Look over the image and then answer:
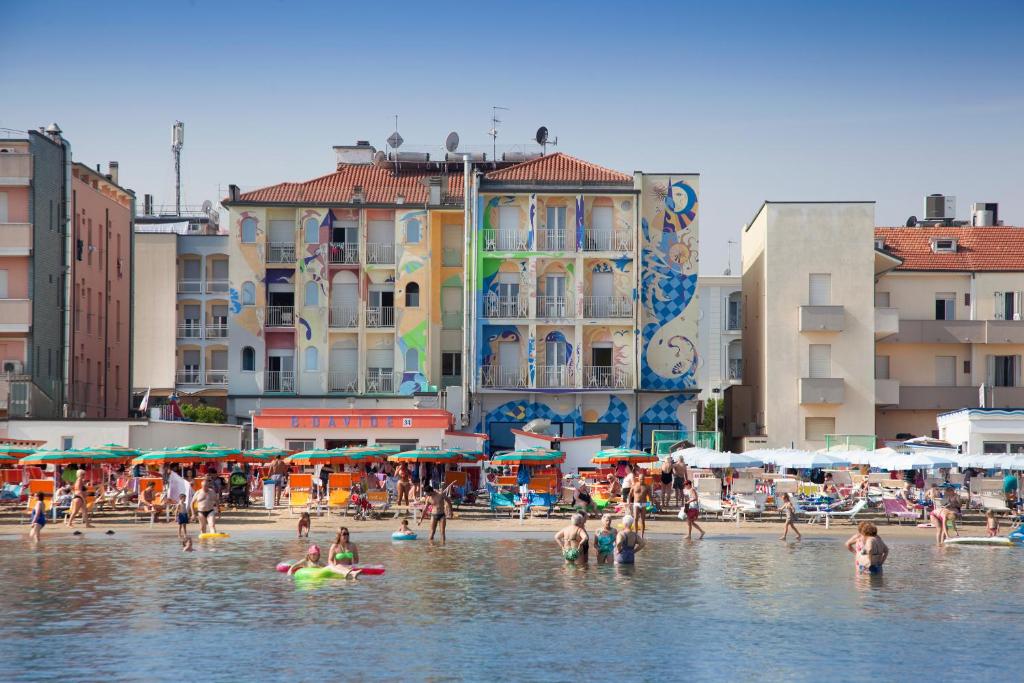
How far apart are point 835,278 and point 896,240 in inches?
299

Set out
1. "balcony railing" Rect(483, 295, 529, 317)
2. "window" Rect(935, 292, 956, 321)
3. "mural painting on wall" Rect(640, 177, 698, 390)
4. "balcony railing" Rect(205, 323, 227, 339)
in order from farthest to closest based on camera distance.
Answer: "balcony railing" Rect(205, 323, 227, 339) < "window" Rect(935, 292, 956, 321) < "mural painting on wall" Rect(640, 177, 698, 390) < "balcony railing" Rect(483, 295, 529, 317)

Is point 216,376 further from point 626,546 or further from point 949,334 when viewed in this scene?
point 626,546

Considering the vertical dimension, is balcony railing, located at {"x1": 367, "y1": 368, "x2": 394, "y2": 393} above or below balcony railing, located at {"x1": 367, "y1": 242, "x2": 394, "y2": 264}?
below

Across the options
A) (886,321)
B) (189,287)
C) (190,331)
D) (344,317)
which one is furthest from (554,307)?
(190,331)

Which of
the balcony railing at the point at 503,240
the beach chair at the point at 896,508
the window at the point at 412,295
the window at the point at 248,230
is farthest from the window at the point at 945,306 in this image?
the window at the point at 248,230

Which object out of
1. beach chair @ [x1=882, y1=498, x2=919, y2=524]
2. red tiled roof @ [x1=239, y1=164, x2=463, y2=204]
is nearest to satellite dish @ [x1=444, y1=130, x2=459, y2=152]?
red tiled roof @ [x1=239, y1=164, x2=463, y2=204]

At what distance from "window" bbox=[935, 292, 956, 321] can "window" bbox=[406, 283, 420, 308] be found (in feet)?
81.6

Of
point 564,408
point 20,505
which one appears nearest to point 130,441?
point 20,505

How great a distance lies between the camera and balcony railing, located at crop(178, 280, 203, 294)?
85938mm

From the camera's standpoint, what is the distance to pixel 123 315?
7625 centimetres

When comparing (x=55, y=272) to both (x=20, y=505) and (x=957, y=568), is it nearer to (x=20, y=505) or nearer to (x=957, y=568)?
(x=20, y=505)

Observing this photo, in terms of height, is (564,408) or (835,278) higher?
(835,278)

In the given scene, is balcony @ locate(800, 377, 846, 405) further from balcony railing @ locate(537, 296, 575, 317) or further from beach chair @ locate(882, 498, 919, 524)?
beach chair @ locate(882, 498, 919, 524)

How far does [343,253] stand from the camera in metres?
70.2
